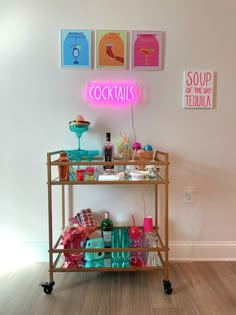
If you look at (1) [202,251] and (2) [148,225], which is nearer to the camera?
(2) [148,225]

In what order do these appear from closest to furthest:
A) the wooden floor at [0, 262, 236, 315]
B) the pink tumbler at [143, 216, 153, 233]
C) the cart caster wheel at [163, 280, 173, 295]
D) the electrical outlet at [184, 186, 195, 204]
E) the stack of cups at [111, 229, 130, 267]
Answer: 1. the wooden floor at [0, 262, 236, 315]
2. the cart caster wheel at [163, 280, 173, 295]
3. the stack of cups at [111, 229, 130, 267]
4. the pink tumbler at [143, 216, 153, 233]
5. the electrical outlet at [184, 186, 195, 204]

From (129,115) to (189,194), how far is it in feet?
2.36

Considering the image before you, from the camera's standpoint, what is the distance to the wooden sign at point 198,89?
1.79m

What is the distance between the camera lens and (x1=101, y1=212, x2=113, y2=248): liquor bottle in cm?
169

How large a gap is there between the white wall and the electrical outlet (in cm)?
4

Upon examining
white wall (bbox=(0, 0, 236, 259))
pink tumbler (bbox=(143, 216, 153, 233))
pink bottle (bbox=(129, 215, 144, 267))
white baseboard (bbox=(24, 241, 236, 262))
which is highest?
white wall (bbox=(0, 0, 236, 259))

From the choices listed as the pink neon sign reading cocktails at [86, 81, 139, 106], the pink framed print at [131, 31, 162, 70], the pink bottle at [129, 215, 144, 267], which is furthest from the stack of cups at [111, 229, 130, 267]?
the pink framed print at [131, 31, 162, 70]

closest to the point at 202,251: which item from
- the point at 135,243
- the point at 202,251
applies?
the point at 202,251

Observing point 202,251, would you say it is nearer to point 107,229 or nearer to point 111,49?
point 107,229

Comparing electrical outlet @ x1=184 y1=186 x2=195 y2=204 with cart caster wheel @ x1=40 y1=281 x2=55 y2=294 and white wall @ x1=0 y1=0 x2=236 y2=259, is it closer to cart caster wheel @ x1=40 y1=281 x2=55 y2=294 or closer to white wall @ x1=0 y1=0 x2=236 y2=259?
white wall @ x1=0 y1=0 x2=236 y2=259

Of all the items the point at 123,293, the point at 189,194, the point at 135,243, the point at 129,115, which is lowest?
the point at 123,293

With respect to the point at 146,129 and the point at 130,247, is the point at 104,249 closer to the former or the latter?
the point at 130,247

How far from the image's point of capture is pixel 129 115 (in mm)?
1821

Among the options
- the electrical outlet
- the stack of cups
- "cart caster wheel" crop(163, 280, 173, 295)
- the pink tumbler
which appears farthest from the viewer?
the electrical outlet
